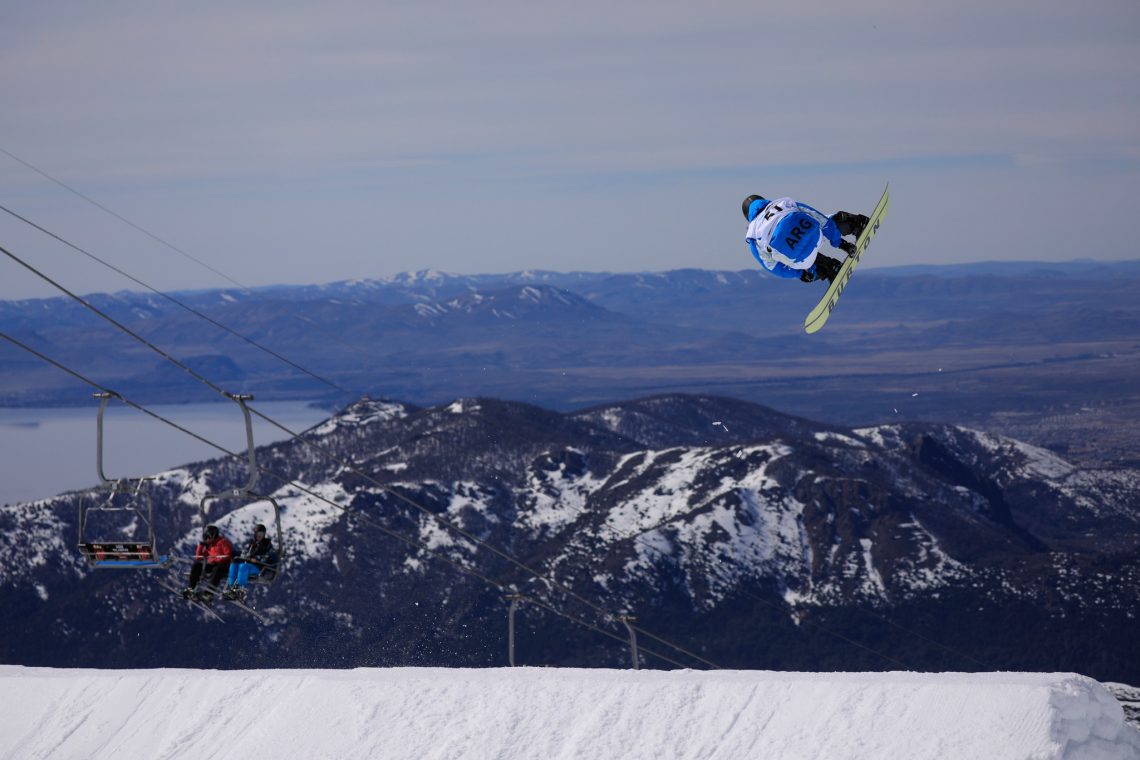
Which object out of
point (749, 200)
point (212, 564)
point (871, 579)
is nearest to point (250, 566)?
point (212, 564)

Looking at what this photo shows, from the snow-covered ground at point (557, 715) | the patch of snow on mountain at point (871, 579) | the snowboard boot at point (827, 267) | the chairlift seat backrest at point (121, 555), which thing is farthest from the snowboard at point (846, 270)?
the patch of snow on mountain at point (871, 579)

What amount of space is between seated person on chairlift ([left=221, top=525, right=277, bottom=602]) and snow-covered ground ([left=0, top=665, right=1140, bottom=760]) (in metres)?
2.21

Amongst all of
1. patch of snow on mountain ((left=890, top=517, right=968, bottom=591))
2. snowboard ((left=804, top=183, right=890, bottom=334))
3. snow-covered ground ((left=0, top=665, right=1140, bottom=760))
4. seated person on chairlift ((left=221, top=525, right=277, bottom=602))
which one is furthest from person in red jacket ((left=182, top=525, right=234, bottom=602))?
patch of snow on mountain ((left=890, top=517, right=968, bottom=591))

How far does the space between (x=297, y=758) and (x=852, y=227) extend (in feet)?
57.0

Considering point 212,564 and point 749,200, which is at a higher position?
point 749,200

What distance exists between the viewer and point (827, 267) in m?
23.2

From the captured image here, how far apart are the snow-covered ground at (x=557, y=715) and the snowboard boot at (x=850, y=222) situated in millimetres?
9750

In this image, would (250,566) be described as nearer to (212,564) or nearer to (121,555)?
(212,564)

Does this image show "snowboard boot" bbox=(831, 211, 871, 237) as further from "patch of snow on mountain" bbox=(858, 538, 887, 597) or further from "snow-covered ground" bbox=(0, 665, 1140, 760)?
"patch of snow on mountain" bbox=(858, 538, 887, 597)

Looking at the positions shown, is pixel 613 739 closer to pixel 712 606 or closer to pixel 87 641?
pixel 712 606

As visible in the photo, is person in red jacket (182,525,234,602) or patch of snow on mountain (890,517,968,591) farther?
patch of snow on mountain (890,517,968,591)

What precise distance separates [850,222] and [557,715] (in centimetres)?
1302

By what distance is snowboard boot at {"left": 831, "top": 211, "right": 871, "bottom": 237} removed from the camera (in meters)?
22.9

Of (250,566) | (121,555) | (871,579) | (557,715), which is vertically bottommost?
(871,579)
